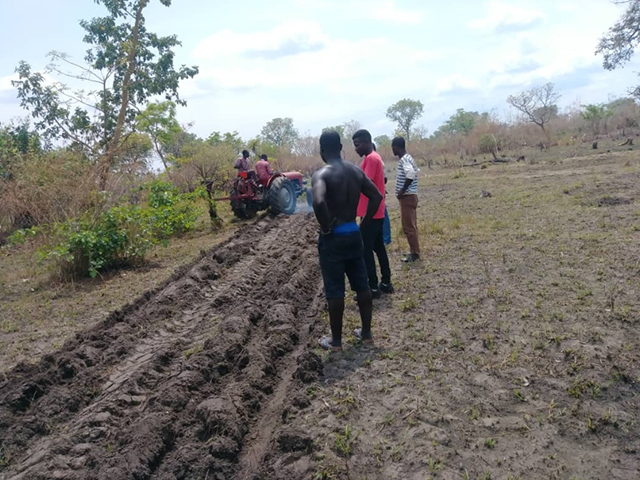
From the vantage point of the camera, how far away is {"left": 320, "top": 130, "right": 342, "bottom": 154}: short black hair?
4.47 meters

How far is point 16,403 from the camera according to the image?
13.2ft

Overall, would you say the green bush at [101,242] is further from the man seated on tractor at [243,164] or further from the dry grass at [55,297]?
the man seated on tractor at [243,164]

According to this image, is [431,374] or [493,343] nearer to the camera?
[431,374]

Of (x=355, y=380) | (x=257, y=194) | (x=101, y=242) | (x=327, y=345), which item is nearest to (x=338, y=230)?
(x=327, y=345)

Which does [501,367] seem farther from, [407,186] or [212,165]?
[212,165]

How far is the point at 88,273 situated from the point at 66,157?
9.62 ft

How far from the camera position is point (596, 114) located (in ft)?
109

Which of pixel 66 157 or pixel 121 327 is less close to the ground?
pixel 66 157

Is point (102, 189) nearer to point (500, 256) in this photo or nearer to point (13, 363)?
point (13, 363)

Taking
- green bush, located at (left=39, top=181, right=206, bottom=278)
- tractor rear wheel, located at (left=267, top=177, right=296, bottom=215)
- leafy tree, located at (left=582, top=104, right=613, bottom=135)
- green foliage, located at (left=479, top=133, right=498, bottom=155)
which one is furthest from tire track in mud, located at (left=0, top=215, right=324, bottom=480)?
leafy tree, located at (left=582, top=104, right=613, bottom=135)

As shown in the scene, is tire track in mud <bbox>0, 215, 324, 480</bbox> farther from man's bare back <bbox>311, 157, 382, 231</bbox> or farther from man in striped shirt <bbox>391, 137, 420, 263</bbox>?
man in striped shirt <bbox>391, 137, 420, 263</bbox>

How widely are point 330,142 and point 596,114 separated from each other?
34.8 m

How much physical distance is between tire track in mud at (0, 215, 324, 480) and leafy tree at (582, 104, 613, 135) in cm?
3125

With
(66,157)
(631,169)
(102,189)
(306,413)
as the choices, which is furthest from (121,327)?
(631,169)
